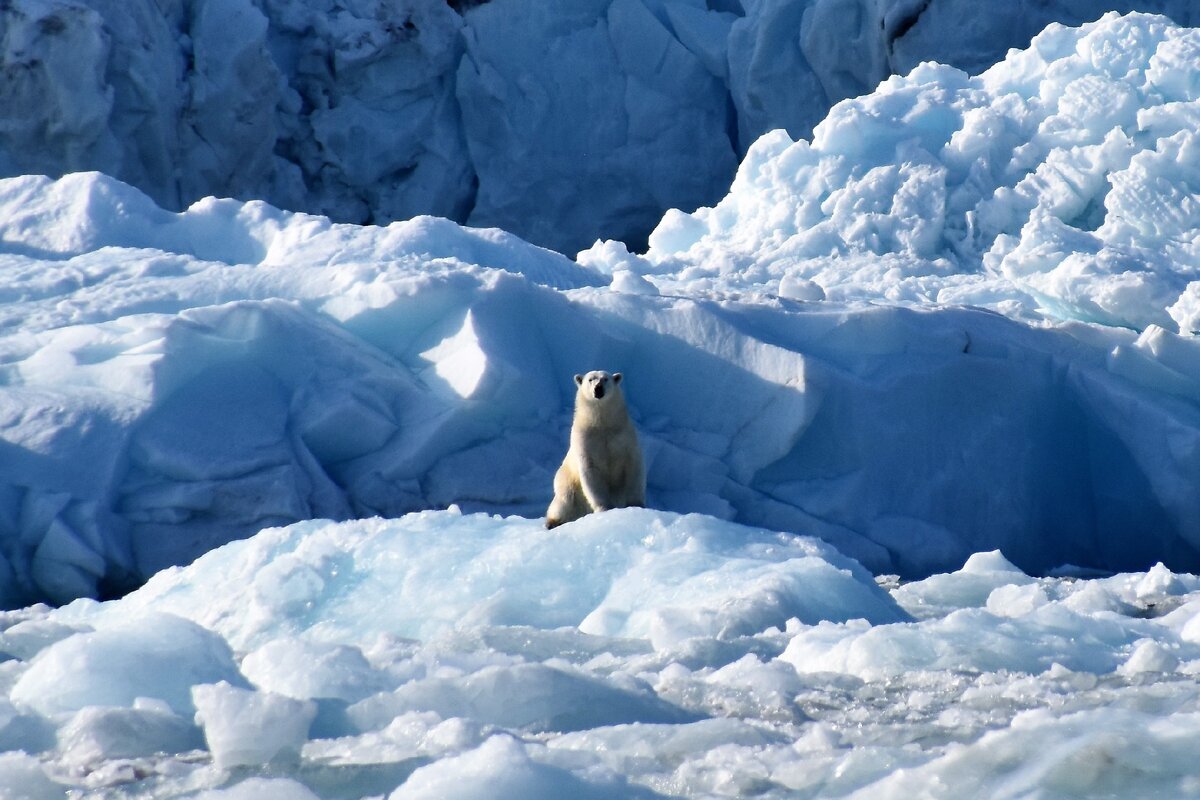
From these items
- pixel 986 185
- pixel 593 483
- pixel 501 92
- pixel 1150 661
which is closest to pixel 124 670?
pixel 1150 661

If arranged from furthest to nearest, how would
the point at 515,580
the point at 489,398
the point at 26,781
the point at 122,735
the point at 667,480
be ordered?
the point at 667,480
the point at 489,398
the point at 515,580
the point at 122,735
the point at 26,781

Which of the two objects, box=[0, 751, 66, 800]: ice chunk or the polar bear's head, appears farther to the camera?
the polar bear's head

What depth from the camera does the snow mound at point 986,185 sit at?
995 cm

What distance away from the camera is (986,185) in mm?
10742

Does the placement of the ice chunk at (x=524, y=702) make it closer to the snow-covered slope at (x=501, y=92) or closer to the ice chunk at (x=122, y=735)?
the ice chunk at (x=122, y=735)

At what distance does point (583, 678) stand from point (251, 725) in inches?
25.7

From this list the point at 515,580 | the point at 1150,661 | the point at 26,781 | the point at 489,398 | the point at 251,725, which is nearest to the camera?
the point at 26,781

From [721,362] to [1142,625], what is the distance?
347cm

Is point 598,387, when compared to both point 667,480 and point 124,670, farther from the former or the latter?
point 124,670

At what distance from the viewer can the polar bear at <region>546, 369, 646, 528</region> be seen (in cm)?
555

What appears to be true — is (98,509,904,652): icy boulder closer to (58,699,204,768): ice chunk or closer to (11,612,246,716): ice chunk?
(11,612,246,716): ice chunk

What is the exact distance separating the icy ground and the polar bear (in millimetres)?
976

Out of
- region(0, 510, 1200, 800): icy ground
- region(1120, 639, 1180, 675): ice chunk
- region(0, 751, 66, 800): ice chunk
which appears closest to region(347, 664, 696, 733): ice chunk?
region(0, 510, 1200, 800): icy ground

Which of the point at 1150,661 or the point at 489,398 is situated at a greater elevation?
the point at 1150,661
